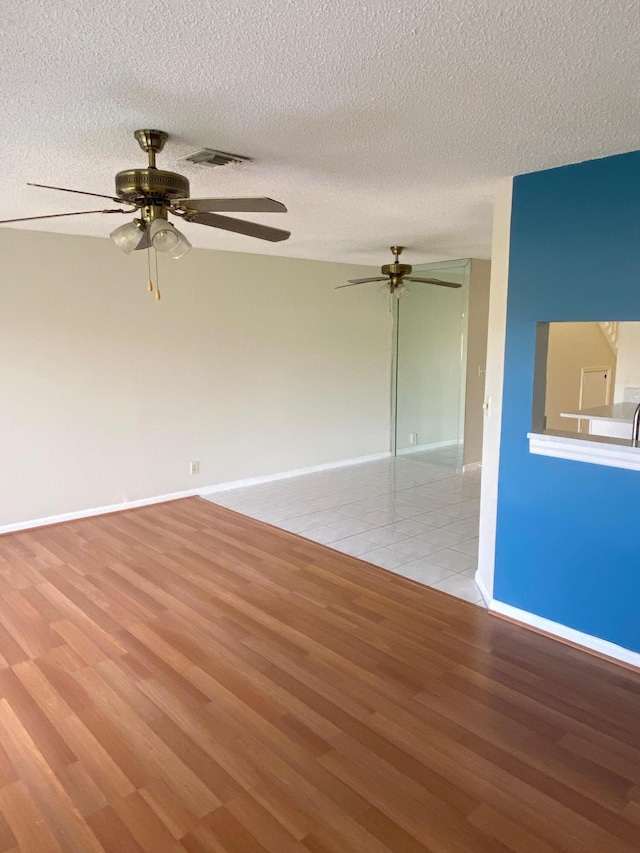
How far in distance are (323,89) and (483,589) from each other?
278 centimetres

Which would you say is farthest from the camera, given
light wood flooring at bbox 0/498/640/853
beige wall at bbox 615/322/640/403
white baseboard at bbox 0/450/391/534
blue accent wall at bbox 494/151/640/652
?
beige wall at bbox 615/322/640/403

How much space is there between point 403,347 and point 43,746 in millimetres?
5812

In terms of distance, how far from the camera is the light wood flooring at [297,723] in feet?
5.81

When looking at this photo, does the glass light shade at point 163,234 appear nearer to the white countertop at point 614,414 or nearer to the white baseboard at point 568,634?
the white baseboard at point 568,634

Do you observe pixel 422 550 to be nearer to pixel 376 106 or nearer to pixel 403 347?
pixel 376 106

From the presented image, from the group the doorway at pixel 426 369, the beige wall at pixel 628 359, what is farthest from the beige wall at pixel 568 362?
the beige wall at pixel 628 359

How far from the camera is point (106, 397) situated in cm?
479

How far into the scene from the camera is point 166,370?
5.11 metres

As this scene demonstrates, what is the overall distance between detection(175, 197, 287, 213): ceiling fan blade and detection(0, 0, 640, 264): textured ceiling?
0.94 feet

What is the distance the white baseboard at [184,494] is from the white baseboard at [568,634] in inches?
125

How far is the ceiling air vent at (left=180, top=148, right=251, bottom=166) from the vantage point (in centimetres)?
242

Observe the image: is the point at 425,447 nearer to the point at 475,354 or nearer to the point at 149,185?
the point at 475,354

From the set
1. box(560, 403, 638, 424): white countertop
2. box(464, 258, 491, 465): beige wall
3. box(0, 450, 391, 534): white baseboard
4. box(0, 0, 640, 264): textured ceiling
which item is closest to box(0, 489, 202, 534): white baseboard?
box(0, 450, 391, 534): white baseboard

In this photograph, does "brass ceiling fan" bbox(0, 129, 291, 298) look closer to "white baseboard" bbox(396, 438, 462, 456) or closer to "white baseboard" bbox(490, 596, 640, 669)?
"white baseboard" bbox(490, 596, 640, 669)
